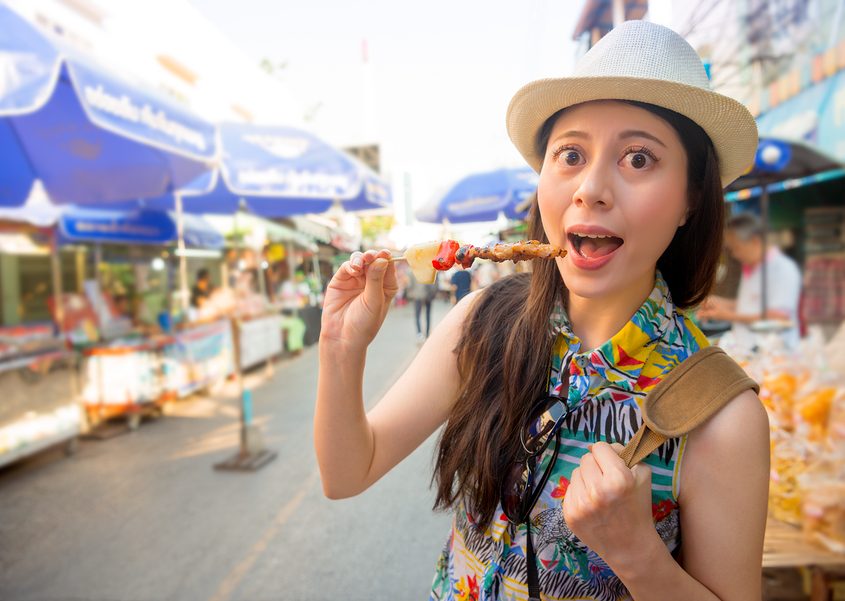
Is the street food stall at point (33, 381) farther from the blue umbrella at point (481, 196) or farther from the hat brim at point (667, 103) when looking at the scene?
the hat brim at point (667, 103)

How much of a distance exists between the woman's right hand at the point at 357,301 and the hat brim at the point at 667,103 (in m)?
0.51

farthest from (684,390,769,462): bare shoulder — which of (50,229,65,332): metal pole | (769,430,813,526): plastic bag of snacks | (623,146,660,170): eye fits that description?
(50,229,65,332): metal pole

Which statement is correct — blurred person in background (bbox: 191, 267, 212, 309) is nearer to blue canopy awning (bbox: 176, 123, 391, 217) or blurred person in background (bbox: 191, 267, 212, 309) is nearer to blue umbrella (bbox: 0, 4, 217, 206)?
blue canopy awning (bbox: 176, 123, 391, 217)

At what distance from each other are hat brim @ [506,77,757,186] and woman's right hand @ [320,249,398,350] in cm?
51

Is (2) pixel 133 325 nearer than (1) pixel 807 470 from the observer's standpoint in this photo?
No

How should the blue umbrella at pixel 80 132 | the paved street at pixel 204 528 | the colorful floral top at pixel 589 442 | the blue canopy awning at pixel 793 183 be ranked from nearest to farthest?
1. the colorful floral top at pixel 589 442
2. the blue umbrella at pixel 80 132
3. the paved street at pixel 204 528
4. the blue canopy awning at pixel 793 183

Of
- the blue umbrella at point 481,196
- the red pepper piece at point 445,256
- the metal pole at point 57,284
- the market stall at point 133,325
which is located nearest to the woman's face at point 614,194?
the red pepper piece at point 445,256

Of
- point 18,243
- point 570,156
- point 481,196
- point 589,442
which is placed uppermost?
point 481,196

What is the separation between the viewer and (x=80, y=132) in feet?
15.2

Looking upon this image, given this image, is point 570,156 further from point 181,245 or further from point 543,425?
point 181,245

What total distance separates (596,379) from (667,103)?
0.63 metres

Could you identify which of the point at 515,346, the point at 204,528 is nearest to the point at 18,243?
the point at 204,528

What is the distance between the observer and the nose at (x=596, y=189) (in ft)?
3.69

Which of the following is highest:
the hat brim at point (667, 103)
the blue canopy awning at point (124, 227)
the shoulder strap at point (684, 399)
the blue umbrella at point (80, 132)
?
the blue umbrella at point (80, 132)
